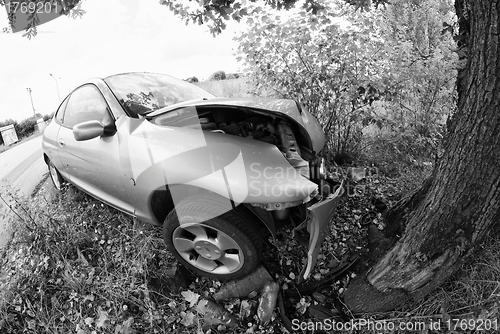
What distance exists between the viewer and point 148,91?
8.81 feet

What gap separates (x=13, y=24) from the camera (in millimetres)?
1808

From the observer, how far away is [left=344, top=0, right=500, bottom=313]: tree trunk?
1524mm

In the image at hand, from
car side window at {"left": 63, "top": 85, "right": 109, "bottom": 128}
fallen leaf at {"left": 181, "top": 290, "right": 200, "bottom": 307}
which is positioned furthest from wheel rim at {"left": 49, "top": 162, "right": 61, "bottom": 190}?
fallen leaf at {"left": 181, "top": 290, "right": 200, "bottom": 307}

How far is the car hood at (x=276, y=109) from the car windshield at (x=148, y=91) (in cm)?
30

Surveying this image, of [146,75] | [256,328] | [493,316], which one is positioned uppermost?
[146,75]

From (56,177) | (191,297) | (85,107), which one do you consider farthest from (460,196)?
(56,177)

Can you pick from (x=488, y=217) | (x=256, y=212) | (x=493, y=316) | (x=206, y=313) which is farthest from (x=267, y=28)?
(x=493, y=316)

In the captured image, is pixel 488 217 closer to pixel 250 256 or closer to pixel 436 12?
pixel 250 256

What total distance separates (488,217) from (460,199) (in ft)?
0.67

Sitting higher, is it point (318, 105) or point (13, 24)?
point (13, 24)

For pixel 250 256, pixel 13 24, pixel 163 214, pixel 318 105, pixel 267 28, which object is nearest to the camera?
pixel 13 24

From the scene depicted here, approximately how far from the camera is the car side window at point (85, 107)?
2.56 metres

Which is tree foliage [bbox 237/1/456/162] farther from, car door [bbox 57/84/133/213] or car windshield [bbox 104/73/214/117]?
car door [bbox 57/84/133/213]

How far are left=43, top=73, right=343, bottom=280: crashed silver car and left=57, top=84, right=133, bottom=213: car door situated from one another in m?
0.01
